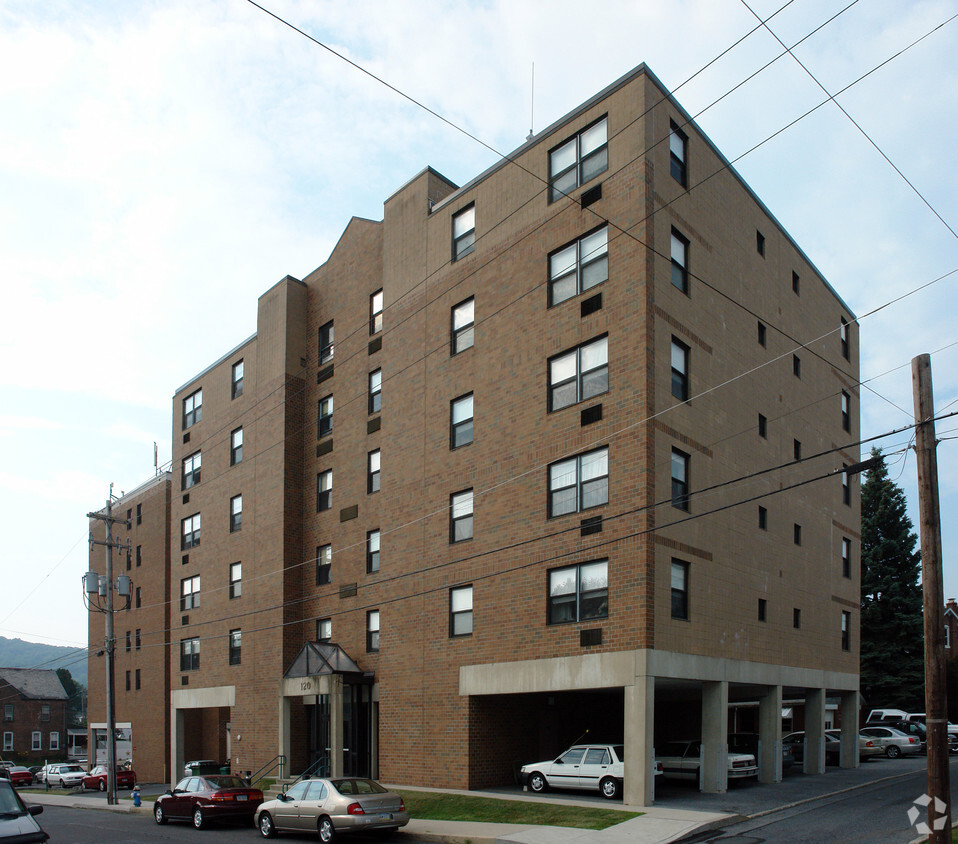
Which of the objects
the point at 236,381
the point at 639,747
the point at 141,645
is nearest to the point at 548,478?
the point at 639,747

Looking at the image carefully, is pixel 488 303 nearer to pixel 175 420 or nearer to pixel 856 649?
pixel 856 649

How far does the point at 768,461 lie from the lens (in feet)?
102

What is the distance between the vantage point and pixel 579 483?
2577 cm

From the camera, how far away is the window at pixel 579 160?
26.9 metres

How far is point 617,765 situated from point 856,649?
662 inches

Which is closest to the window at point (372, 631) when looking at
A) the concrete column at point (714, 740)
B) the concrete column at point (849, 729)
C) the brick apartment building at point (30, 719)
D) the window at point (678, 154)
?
the concrete column at point (714, 740)

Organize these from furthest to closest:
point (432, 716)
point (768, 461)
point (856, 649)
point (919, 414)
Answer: point (856, 649) → point (768, 461) → point (432, 716) → point (919, 414)

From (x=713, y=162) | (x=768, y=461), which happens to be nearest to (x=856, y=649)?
(x=768, y=461)

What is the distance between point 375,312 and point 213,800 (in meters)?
17.9

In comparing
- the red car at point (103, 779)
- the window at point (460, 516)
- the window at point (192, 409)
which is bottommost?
the red car at point (103, 779)

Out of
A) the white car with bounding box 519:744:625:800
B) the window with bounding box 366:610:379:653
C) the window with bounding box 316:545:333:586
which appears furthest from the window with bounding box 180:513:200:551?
the white car with bounding box 519:744:625:800

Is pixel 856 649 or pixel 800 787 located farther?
pixel 856 649

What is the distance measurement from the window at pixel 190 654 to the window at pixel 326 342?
14612 mm

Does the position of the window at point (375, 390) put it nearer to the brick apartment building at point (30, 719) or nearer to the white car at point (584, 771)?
the white car at point (584, 771)
